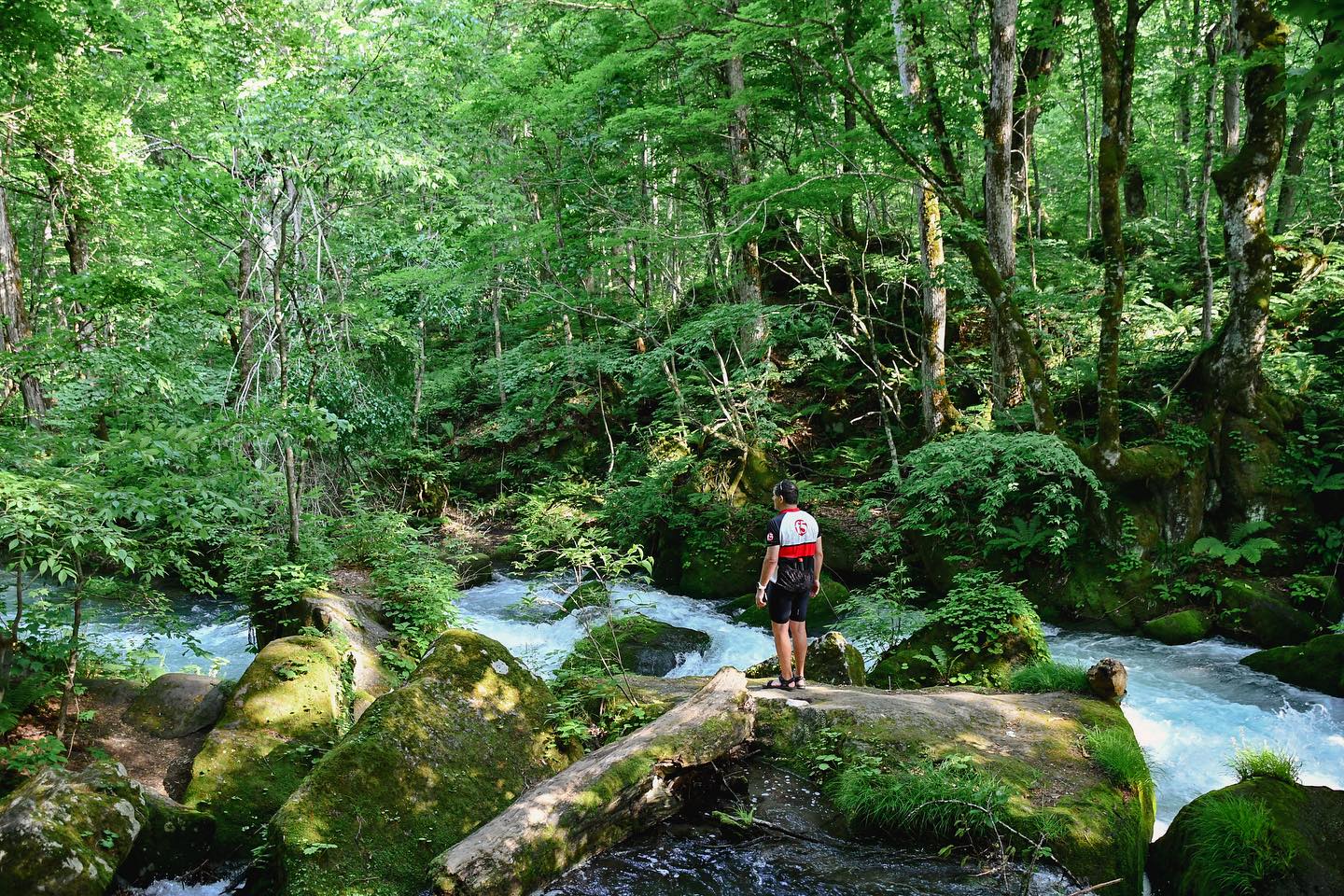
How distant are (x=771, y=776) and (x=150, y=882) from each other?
413 centimetres

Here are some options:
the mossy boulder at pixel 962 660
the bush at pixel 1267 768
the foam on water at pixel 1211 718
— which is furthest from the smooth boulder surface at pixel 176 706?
the bush at pixel 1267 768

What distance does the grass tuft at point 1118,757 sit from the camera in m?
4.88

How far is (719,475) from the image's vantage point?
13.9 m

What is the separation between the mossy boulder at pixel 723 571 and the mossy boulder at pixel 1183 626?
572cm

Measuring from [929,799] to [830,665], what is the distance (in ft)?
10.3

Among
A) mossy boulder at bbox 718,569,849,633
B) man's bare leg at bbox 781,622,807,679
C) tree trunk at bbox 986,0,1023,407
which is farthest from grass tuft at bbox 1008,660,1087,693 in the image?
tree trunk at bbox 986,0,1023,407

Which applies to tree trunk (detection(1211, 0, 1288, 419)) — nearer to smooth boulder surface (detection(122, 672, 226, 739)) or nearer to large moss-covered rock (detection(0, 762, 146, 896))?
large moss-covered rock (detection(0, 762, 146, 896))

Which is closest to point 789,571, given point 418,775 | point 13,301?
point 418,775

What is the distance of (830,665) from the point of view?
769 centimetres

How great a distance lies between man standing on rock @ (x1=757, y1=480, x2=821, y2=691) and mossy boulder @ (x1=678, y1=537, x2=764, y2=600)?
Answer: 237 inches

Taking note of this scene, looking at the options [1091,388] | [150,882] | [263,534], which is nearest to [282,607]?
[263,534]

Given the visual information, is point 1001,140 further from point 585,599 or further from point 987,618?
point 585,599

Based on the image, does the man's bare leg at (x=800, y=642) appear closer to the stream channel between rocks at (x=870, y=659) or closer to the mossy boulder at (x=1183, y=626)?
the stream channel between rocks at (x=870, y=659)

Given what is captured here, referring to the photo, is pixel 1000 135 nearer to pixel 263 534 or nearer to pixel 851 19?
pixel 851 19
